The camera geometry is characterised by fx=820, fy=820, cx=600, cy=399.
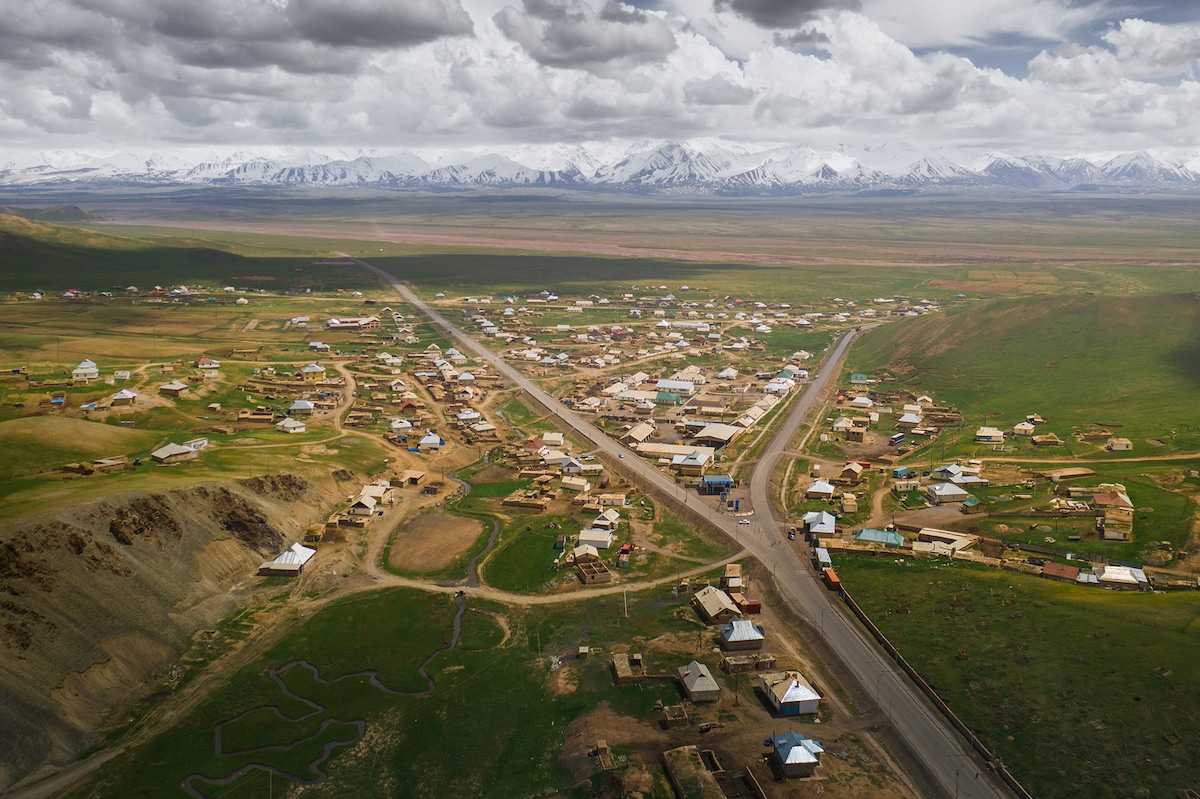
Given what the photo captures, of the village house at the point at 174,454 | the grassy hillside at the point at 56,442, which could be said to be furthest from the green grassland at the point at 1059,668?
the grassy hillside at the point at 56,442

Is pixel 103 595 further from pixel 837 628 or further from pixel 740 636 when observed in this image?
pixel 837 628

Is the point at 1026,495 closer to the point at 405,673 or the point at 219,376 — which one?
the point at 405,673

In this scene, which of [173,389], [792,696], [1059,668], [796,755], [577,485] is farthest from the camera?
[173,389]

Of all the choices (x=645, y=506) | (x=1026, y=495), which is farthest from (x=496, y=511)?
(x=1026, y=495)

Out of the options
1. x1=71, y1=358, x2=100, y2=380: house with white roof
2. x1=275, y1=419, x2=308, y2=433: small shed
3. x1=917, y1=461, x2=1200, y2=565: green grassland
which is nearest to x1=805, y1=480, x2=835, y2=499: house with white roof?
x1=917, y1=461, x2=1200, y2=565: green grassland

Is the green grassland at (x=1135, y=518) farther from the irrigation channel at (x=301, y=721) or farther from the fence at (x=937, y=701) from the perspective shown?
the irrigation channel at (x=301, y=721)

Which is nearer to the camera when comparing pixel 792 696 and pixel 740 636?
pixel 792 696

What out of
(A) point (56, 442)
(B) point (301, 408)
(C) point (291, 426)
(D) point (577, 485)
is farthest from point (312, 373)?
(D) point (577, 485)
